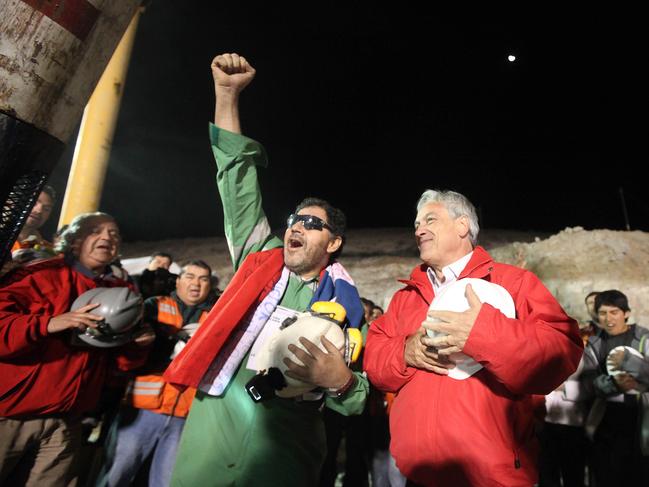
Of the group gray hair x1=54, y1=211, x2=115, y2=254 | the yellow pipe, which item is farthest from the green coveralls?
the yellow pipe

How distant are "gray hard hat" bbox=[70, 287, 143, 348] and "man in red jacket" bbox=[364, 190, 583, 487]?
5.78 feet

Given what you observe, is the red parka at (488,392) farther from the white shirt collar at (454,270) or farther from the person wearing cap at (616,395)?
the person wearing cap at (616,395)

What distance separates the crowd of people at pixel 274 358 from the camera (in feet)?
5.20

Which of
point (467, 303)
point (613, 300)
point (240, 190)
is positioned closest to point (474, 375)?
point (467, 303)

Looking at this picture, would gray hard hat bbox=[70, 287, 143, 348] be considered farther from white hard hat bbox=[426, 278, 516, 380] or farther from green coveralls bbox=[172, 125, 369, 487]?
white hard hat bbox=[426, 278, 516, 380]

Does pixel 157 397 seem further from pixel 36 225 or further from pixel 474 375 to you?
pixel 474 375

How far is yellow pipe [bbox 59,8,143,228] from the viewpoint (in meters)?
6.37

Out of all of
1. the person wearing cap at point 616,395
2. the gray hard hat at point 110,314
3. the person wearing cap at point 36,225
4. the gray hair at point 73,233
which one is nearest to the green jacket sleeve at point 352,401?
the gray hard hat at point 110,314

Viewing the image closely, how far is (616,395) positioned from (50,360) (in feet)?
16.8

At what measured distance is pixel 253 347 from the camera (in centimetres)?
220

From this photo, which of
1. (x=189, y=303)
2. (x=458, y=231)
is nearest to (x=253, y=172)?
(x=458, y=231)

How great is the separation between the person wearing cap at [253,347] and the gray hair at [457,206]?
73 centimetres

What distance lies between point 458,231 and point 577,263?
10.2m

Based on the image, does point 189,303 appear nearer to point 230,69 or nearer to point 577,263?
point 230,69
